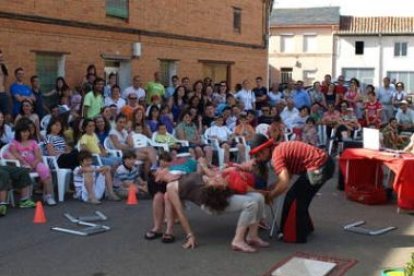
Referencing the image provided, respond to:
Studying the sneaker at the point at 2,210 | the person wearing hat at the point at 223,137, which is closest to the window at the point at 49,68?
the person wearing hat at the point at 223,137

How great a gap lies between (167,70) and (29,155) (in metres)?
10.9

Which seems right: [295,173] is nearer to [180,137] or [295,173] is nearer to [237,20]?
[180,137]

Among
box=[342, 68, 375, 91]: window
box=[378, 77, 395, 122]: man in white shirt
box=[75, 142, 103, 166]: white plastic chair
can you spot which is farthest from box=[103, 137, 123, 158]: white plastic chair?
box=[342, 68, 375, 91]: window

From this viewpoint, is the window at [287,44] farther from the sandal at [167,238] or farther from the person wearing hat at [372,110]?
the sandal at [167,238]

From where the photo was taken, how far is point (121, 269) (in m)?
6.29

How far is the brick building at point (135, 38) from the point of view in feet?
47.2

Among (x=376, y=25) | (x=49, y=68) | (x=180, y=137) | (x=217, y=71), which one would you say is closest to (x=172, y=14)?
(x=217, y=71)

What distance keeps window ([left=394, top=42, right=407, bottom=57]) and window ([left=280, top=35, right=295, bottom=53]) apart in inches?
355

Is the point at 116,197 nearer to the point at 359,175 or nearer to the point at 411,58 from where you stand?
the point at 359,175

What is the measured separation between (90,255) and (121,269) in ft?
2.02

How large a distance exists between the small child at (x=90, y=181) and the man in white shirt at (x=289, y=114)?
7.32m

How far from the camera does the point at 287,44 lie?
2264 inches

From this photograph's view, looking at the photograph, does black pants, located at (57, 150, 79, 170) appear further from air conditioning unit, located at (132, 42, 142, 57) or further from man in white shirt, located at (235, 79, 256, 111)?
air conditioning unit, located at (132, 42, 142, 57)

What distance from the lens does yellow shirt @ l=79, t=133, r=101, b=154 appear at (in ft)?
35.2
